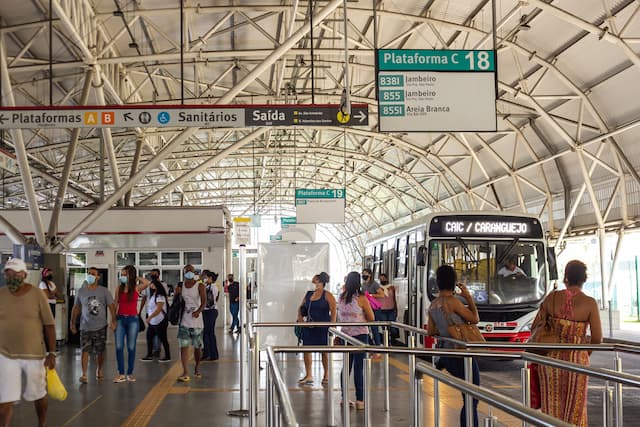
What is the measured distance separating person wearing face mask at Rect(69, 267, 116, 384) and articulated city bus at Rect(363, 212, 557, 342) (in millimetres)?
6303

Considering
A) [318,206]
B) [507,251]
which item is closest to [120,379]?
[507,251]

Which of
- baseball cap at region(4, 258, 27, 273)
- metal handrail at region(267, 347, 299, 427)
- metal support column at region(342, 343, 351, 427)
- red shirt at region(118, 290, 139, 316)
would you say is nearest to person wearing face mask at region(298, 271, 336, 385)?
red shirt at region(118, 290, 139, 316)

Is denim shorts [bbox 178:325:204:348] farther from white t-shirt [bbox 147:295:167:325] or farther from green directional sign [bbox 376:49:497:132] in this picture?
green directional sign [bbox 376:49:497:132]

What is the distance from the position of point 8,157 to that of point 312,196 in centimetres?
1771

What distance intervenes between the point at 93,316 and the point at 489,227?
26.1 ft

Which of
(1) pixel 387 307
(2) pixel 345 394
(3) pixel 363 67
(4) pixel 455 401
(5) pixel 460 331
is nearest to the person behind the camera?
(5) pixel 460 331

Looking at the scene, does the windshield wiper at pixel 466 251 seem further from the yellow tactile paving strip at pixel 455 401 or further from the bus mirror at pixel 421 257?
the yellow tactile paving strip at pixel 455 401

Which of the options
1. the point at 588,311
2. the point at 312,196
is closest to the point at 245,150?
the point at 312,196

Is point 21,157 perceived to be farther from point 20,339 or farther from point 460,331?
point 460,331

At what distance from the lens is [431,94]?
14320mm

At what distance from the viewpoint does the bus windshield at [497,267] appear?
15.7 metres

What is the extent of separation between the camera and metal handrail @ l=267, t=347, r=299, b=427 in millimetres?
3441

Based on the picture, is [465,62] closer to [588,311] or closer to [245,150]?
[588,311]

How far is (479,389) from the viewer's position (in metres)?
4.24
